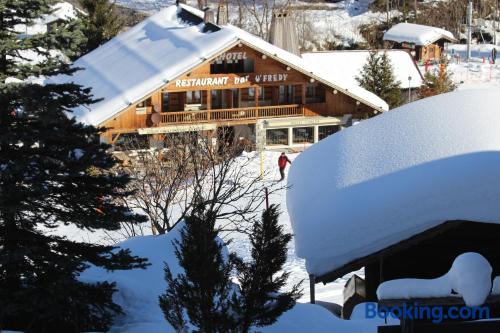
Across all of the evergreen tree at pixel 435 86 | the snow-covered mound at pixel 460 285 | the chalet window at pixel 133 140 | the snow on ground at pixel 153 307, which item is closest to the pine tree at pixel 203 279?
the snow-covered mound at pixel 460 285

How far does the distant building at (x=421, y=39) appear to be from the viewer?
180 feet

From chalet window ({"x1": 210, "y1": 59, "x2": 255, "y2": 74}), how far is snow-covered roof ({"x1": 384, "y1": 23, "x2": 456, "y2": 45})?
21874 mm

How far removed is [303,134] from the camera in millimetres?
36594

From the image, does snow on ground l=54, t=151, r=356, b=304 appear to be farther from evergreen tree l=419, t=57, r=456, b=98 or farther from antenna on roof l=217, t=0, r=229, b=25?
evergreen tree l=419, t=57, r=456, b=98

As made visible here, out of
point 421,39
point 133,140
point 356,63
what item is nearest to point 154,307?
point 133,140

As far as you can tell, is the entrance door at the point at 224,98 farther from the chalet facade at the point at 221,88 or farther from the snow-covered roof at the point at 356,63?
the snow-covered roof at the point at 356,63

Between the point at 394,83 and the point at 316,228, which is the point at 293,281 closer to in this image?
the point at 316,228

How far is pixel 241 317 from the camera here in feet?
28.0

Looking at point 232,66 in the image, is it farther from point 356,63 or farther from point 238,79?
point 356,63

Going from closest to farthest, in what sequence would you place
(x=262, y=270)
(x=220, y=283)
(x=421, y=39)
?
(x=220, y=283)
(x=262, y=270)
(x=421, y=39)

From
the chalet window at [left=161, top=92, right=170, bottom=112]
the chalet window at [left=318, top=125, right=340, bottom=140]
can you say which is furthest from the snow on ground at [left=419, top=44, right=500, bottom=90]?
the chalet window at [left=161, top=92, right=170, bottom=112]

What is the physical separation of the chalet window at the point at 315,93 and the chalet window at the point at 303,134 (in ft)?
3.84

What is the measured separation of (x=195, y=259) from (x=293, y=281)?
1103cm

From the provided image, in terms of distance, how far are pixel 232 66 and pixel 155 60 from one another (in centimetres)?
314
